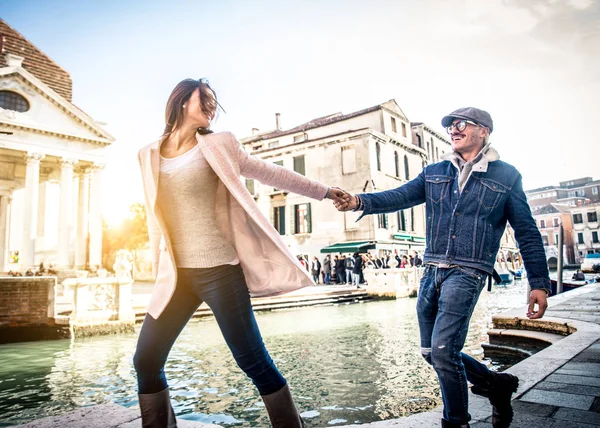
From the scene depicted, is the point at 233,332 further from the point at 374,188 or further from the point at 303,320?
the point at 374,188

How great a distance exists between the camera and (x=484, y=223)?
2.30m

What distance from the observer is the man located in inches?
83.9

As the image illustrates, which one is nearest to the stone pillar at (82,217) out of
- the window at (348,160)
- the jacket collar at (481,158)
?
the window at (348,160)

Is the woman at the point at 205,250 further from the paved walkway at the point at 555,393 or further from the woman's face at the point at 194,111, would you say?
the paved walkway at the point at 555,393

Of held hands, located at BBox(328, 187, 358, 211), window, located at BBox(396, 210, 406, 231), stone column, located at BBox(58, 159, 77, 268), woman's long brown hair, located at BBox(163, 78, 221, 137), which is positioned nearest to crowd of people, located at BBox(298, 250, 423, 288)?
window, located at BBox(396, 210, 406, 231)

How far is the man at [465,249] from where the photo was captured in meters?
2.13

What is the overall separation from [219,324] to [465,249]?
1.33 meters

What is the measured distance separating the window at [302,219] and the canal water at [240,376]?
20357 millimetres

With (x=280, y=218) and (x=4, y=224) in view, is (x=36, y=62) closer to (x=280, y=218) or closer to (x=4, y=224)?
(x=4, y=224)

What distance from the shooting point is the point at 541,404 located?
2770 millimetres

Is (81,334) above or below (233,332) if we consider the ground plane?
below

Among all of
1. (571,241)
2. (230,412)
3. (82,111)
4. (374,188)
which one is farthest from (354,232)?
(571,241)

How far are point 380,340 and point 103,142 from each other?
24399mm

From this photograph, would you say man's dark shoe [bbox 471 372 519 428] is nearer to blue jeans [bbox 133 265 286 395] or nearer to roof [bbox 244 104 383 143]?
blue jeans [bbox 133 265 286 395]
